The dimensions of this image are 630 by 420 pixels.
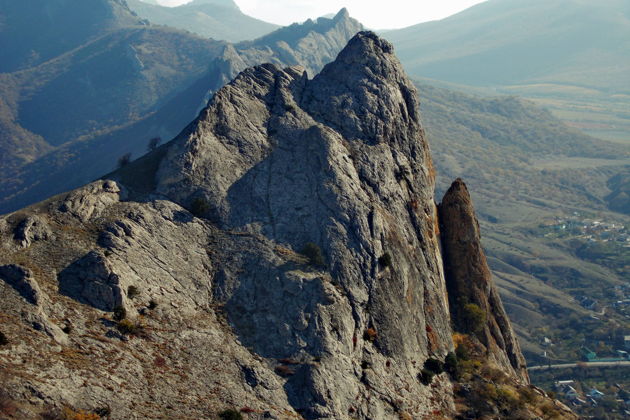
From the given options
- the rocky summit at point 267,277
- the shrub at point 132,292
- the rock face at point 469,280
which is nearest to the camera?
the rocky summit at point 267,277

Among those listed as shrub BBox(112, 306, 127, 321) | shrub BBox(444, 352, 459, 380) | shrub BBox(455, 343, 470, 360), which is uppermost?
shrub BBox(112, 306, 127, 321)

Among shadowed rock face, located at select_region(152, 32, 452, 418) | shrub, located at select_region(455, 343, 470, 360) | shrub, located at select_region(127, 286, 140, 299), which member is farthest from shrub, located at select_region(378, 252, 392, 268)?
shrub, located at select_region(127, 286, 140, 299)

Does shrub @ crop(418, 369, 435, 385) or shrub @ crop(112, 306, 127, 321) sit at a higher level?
shrub @ crop(112, 306, 127, 321)

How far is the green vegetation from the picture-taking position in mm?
76250

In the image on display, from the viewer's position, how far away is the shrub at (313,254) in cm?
7631

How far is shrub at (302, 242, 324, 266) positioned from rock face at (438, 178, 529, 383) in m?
29.4

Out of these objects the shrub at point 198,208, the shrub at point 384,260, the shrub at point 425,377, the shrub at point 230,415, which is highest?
the shrub at point 198,208

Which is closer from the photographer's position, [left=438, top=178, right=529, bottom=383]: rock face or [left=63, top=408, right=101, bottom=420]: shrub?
[left=63, top=408, right=101, bottom=420]: shrub

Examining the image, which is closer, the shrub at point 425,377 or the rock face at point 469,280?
the shrub at point 425,377

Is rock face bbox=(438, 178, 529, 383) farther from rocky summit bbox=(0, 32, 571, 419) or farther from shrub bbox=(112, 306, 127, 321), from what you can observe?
shrub bbox=(112, 306, 127, 321)

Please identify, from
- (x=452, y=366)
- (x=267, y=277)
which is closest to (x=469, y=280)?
(x=452, y=366)

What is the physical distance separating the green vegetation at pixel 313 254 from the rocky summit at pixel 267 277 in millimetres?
187

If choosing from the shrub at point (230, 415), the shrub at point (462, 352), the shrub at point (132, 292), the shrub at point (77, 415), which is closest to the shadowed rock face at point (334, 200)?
the shrub at point (462, 352)

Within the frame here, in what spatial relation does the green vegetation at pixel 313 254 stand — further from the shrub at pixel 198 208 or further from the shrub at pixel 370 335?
the shrub at pixel 198 208
